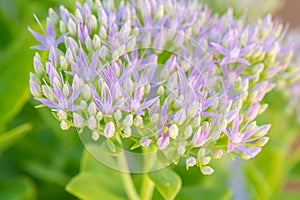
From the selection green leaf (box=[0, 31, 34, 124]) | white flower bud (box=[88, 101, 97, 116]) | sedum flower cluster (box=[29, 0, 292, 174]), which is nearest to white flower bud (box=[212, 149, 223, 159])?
sedum flower cluster (box=[29, 0, 292, 174])

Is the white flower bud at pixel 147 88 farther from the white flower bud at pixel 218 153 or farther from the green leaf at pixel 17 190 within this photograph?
the green leaf at pixel 17 190

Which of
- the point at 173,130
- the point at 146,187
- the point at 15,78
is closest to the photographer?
the point at 173,130

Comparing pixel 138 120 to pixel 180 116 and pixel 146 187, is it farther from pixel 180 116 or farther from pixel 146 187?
pixel 146 187

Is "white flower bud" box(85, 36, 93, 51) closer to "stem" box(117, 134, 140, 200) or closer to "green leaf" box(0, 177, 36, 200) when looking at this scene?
"stem" box(117, 134, 140, 200)

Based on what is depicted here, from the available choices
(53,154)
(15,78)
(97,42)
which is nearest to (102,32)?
(97,42)

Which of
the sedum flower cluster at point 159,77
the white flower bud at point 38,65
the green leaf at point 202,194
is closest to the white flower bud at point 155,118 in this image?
the sedum flower cluster at point 159,77

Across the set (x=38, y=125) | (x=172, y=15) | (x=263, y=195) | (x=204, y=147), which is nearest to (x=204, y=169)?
(x=204, y=147)
